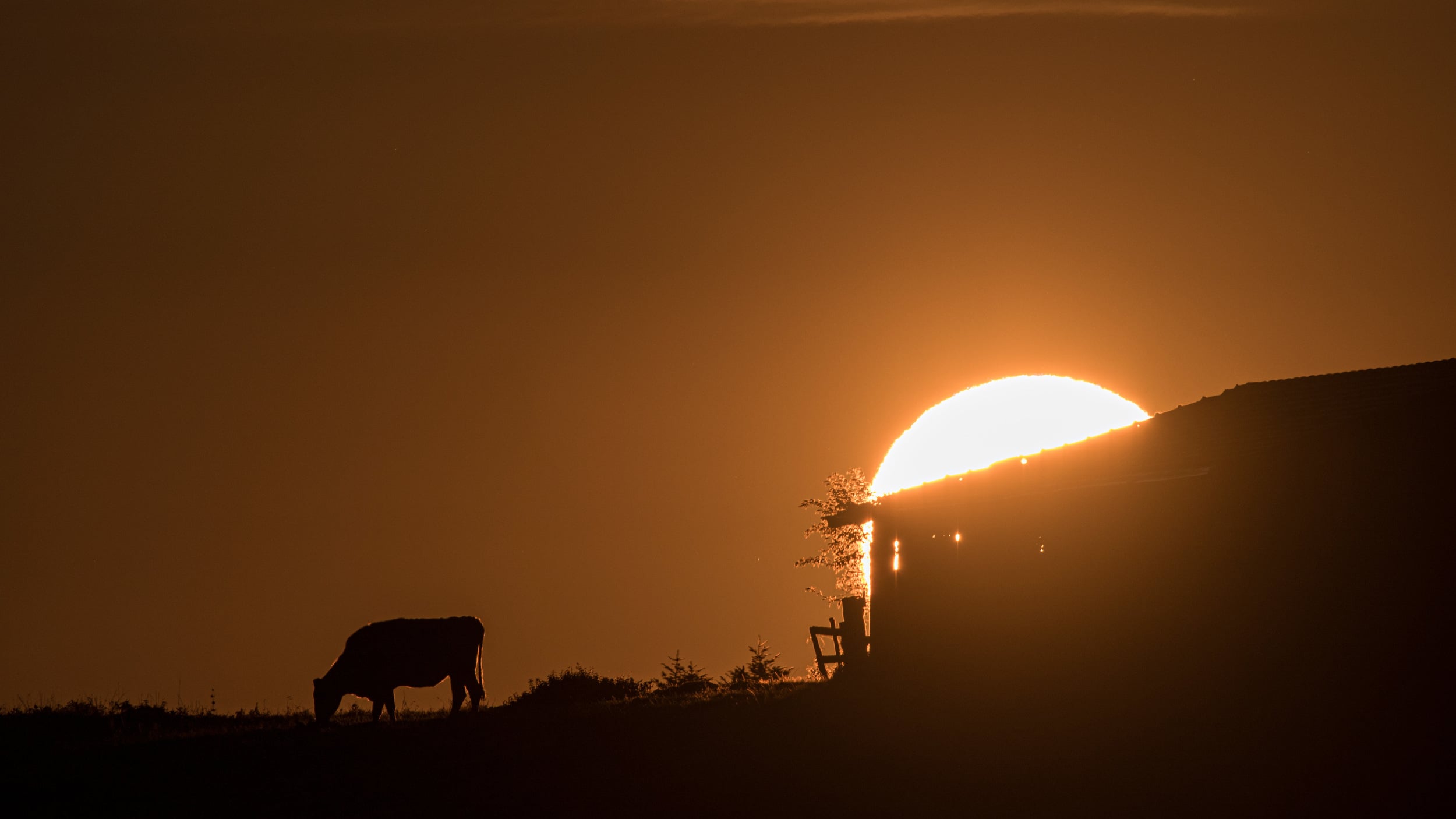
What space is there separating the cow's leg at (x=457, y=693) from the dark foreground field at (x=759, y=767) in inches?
126

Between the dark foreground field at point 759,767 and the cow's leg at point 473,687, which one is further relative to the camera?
the cow's leg at point 473,687

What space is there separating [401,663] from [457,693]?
1162mm

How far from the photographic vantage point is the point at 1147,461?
17.7 m

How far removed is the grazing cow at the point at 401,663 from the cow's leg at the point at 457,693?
0.4 inches

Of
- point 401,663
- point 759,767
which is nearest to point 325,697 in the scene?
point 401,663

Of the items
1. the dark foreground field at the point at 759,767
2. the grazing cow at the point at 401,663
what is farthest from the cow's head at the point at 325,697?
the dark foreground field at the point at 759,767

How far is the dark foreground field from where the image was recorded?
13.2 m

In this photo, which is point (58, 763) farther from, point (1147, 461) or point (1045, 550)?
point (1147, 461)

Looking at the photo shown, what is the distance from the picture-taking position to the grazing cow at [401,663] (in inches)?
913

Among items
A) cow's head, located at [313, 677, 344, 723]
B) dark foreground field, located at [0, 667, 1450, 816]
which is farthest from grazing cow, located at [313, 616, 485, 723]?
dark foreground field, located at [0, 667, 1450, 816]

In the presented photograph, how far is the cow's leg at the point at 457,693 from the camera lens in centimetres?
2261

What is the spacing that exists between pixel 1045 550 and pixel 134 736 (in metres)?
14.8

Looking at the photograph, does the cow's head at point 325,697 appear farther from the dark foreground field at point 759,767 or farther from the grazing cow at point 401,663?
the dark foreground field at point 759,767

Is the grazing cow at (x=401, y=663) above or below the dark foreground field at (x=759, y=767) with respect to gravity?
above
